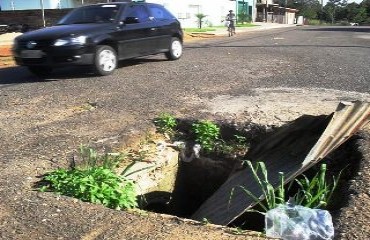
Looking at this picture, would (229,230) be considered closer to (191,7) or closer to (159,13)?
(159,13)

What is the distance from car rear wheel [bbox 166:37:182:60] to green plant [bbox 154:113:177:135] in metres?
6.82

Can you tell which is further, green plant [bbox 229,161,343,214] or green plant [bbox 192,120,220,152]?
green plant [bbox 192,120,220,152]

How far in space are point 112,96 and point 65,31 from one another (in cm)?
264

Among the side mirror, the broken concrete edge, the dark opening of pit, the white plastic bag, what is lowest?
the dark opening of pit

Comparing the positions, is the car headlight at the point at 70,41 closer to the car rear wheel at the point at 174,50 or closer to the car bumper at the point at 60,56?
the car bumper at the point at 60,56

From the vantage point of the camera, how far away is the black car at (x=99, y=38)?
9266 mm

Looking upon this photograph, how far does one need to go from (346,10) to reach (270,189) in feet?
309

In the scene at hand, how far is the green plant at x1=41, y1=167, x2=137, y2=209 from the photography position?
3.67 meters

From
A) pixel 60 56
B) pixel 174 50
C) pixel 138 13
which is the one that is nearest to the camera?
pixel 60 56

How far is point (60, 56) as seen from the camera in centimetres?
922

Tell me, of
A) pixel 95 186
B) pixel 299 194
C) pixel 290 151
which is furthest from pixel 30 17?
pixel 299 194

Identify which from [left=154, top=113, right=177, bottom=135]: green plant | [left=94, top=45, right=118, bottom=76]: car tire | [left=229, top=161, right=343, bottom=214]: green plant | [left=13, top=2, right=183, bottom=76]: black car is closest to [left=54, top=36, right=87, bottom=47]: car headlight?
[left=13, top=2, right=183, bottom=76]: black car

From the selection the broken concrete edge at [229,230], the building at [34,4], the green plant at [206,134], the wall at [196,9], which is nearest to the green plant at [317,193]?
the broken concrete edge at [229,230]

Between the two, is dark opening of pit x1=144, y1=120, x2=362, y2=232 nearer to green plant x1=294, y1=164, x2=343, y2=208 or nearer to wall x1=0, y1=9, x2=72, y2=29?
green plant x1=294, y1=164, x2=343, y2=208
